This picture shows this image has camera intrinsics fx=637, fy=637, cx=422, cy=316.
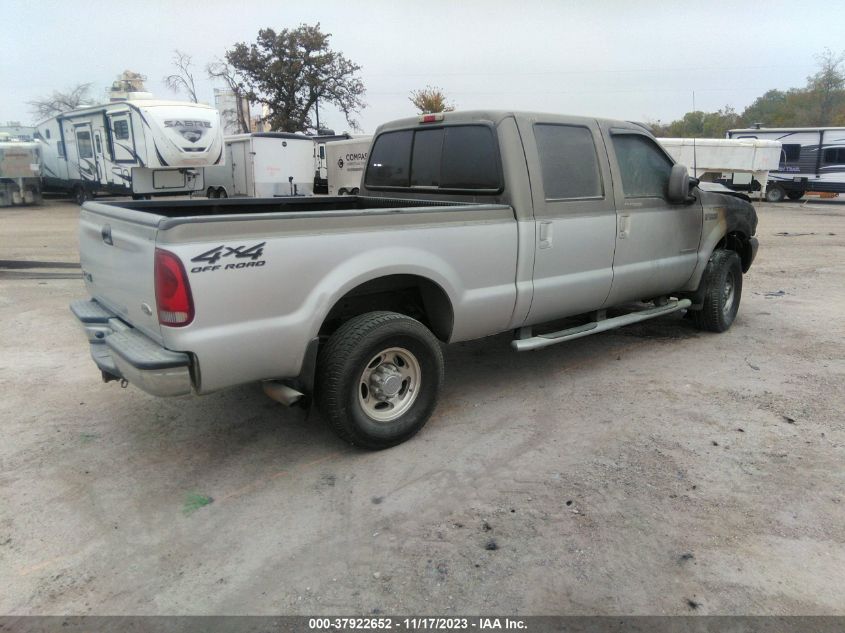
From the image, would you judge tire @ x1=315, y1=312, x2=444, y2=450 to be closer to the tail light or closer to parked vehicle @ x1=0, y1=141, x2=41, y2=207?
the tail light

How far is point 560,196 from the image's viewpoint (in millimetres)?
4613

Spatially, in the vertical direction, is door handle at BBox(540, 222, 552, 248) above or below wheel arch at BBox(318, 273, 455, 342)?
above

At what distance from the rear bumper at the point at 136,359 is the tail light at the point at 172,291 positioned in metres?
0.19

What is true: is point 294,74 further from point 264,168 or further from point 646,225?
point 646,225

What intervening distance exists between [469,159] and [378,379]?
1.82 metres

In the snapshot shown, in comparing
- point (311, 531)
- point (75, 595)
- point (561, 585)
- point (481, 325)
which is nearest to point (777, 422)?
point (481, 325)

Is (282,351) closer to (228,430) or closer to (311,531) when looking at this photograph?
(311,531)

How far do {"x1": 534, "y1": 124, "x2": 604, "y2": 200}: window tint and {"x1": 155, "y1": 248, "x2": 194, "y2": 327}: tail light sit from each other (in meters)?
2.61

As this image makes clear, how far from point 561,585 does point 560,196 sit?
9.17 ft

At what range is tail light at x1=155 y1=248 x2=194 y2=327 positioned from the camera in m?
2.96

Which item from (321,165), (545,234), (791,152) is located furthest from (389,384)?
(791,152)

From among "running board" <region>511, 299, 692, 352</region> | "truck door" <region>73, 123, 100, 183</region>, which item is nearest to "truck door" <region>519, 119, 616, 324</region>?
"running board" <region>511, 299, 692, 352</region>

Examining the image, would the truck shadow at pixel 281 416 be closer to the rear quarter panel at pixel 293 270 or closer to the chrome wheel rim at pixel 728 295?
the rear quarter panel at pixel 293 270

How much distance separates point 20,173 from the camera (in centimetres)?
2189
